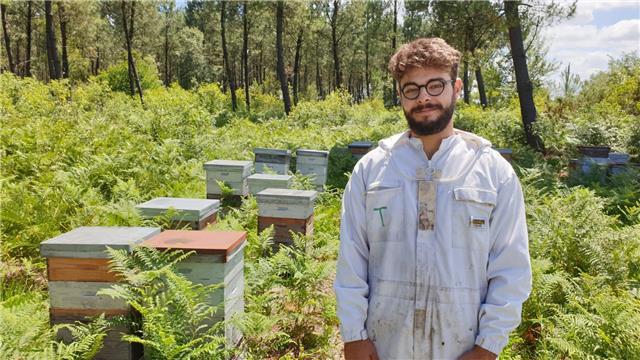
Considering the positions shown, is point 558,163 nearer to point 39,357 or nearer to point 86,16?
point 39,357

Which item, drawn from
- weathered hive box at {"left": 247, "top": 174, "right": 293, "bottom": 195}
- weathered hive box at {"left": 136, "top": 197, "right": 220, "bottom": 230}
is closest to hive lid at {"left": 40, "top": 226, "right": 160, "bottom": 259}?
weathered hive box at {"left": 136, "top": 197, "right": 220, "bottom": 230}

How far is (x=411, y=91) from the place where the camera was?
2.20 m

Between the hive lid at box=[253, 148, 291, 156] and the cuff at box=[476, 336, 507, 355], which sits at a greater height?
the hive lid at box=[253, 148, 291, 156]

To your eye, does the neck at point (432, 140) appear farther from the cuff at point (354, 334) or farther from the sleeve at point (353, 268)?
the cuff at point (354, 334)

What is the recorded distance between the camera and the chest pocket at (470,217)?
2139 millimetres

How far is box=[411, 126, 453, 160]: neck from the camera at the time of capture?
2.28m

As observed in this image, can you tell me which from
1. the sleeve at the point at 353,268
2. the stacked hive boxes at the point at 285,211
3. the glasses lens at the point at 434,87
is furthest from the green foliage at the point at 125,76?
the glasses lens at the point at 434,87

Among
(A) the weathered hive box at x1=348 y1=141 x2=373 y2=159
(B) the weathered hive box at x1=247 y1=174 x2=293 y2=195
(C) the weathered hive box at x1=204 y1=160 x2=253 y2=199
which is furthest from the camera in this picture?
(A) the weathered hive box at x1=348 y1=141 x2=373 y2=159

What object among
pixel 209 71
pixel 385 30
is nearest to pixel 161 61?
pixel 209 71

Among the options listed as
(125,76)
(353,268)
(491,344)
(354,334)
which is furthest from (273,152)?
(125,76)

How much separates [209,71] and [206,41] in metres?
3.70

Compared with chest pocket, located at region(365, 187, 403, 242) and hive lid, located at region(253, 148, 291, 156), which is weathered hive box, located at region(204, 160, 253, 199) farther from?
chest pocket, located at region(365, 187, 403, 242)

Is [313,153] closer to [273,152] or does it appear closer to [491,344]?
[273,152]

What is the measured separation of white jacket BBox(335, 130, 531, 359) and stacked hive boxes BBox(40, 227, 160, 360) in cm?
199
